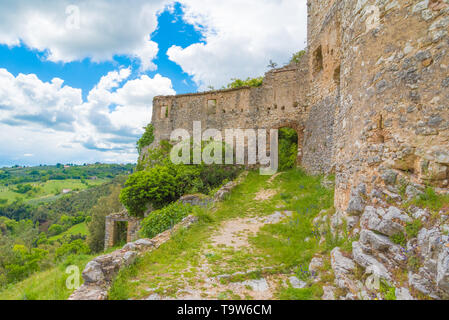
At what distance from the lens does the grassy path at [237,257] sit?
370 cm

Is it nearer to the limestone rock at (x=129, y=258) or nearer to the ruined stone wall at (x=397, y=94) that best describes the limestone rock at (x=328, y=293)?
the ruined stone wall at (x=397, y=94)

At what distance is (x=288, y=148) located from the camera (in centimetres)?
1530

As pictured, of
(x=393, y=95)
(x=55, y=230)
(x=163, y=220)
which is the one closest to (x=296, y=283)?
(x=393, y=95)

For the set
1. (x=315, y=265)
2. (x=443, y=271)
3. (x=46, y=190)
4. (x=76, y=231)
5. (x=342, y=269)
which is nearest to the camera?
(x=443, y=271)

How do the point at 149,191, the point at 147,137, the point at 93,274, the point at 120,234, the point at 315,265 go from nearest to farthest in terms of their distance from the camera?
1. the point at 93,274
2. the point at 315,265
3. the point at 149,191
4. the point at 120,234
5. the point at 147,137

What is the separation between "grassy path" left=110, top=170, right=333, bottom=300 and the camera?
370cm

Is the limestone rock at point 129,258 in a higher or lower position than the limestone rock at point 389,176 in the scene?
lower

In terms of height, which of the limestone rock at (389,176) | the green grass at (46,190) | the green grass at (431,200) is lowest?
the green grass at (46,190)

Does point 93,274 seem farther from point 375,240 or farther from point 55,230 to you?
point 55,230

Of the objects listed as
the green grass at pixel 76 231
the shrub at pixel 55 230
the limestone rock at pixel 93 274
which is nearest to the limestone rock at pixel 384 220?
the limestone rock at pixel 93 274

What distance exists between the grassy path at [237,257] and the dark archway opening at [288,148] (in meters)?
5.40

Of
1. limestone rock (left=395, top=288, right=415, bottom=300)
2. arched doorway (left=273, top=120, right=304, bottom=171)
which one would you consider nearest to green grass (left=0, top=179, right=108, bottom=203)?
arched doorway (left=273, top=120, right=304, bottom=171)

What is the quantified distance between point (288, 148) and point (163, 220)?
965cm
